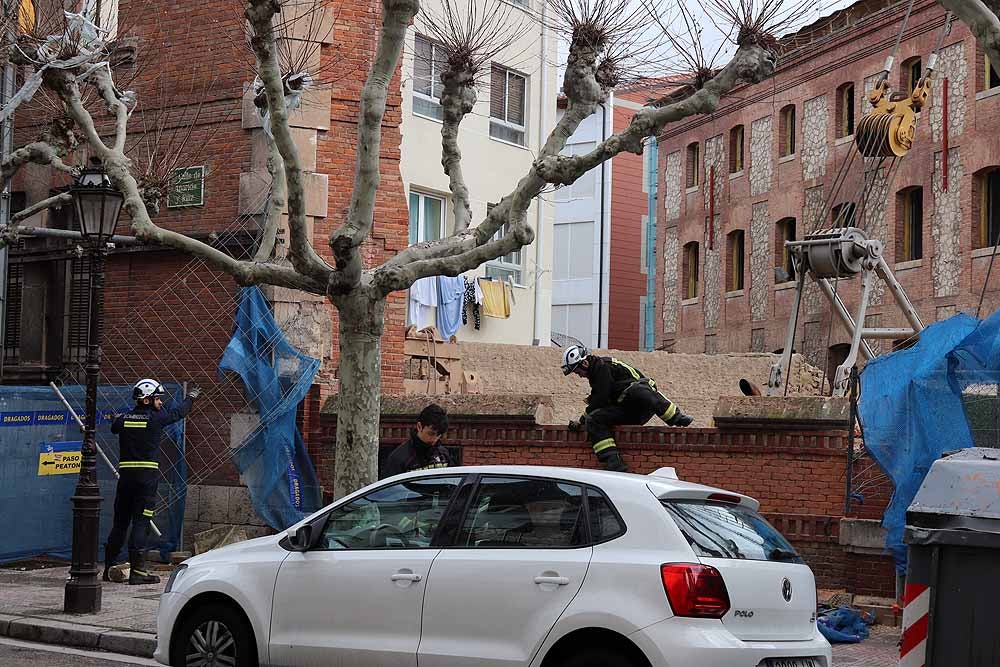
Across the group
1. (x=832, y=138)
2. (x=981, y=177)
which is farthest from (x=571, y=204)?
(x=981, y=177)

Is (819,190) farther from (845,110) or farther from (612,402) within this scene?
(612,402)

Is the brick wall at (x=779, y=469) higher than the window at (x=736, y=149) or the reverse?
the reverse

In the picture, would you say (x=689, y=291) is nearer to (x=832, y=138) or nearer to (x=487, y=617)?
(x=832, y=138)

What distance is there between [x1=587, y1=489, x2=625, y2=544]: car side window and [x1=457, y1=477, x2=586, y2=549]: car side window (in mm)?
61

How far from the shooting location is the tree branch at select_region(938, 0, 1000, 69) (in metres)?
9.20

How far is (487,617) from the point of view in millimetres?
7277

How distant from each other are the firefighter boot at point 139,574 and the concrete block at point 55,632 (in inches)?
95.8

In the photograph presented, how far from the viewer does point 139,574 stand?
14.2 meters

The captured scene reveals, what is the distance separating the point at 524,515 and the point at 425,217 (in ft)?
74.5

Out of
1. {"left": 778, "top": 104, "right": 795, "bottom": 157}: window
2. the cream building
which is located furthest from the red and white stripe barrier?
{"left": 778, "top": 104, "right": 795, "bottom": 157}: window

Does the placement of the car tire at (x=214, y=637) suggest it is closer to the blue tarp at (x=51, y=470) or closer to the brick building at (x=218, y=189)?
the brick building at (x=218, y=189)

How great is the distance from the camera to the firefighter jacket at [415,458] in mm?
10703

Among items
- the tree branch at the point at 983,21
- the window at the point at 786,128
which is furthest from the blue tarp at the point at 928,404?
the window at the point at 786,128

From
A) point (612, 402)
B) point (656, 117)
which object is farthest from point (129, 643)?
point (656, 117)
